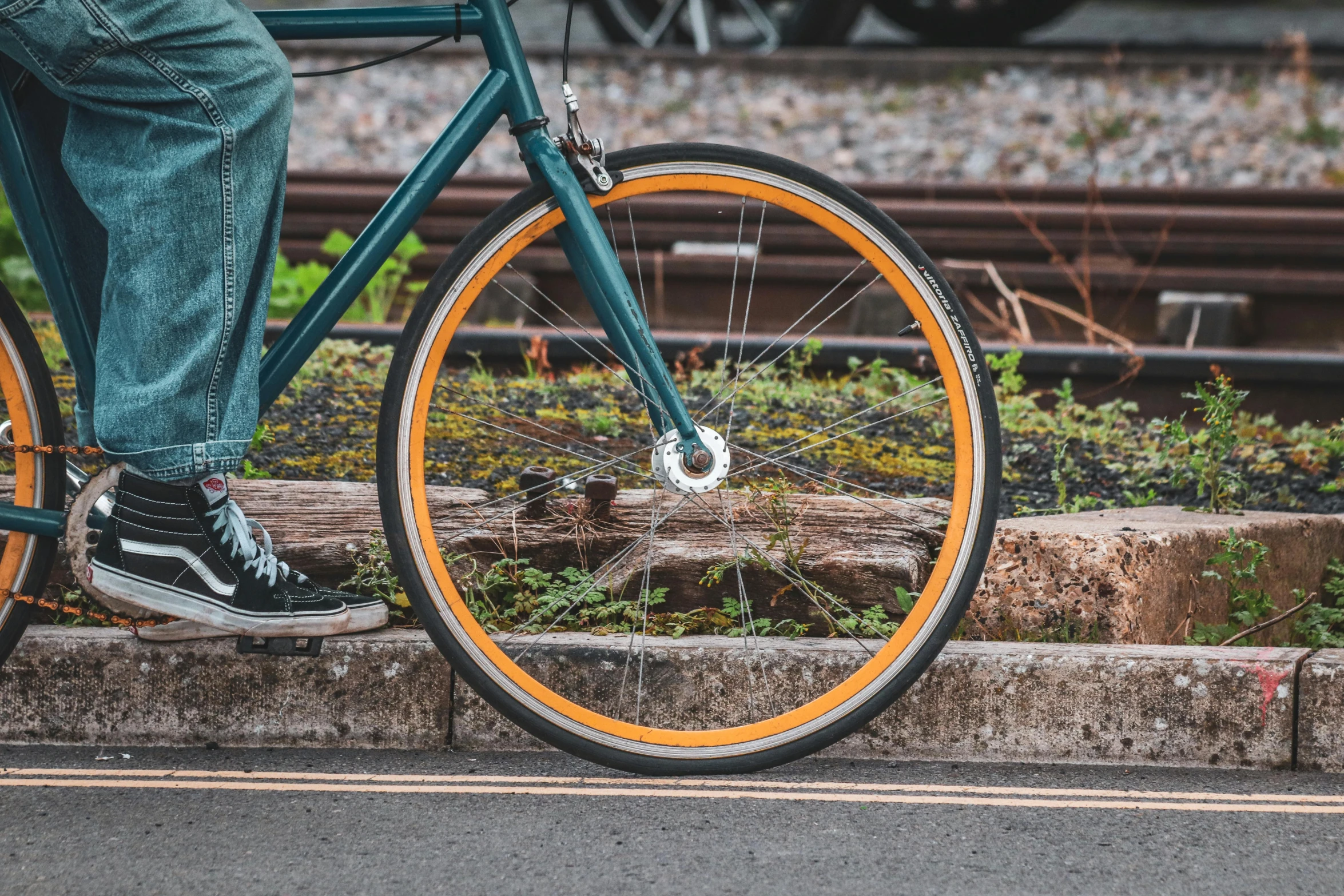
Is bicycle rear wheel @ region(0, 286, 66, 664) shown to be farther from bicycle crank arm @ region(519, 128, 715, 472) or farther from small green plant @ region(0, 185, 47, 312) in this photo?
small green plant @ region(0, 185, 47, 312)

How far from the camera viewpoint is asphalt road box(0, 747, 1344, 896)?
6.63ft

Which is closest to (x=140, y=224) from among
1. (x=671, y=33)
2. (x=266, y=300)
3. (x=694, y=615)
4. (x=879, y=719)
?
(x=266, y=300)

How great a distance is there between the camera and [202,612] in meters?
2.33

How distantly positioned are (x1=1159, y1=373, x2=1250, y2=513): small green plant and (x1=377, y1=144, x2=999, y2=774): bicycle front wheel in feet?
1.94

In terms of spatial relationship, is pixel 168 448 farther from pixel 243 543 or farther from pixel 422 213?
pixel 422 213

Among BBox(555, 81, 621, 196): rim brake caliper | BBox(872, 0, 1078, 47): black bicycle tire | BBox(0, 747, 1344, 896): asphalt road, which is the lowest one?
BBox(0, 747, 1344, 896): asphalt road

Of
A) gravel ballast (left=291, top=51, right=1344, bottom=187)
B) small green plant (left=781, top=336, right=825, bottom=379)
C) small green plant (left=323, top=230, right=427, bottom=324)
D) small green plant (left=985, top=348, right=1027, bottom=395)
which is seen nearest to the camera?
small green plant (left=985, top=348, right=1027, bottom=395)

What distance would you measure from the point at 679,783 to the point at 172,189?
137cm

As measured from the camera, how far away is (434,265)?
654 cm

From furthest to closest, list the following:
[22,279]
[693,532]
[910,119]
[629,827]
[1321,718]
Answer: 1. [910,119]
2. [22,279]
3. [693,532]
4. [1321,718]
5. [629,827]

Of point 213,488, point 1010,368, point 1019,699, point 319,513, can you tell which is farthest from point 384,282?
point 1019,699

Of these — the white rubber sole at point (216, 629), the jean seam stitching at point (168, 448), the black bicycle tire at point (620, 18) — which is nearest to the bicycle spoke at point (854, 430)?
the white rubber sole at point (216, 629)

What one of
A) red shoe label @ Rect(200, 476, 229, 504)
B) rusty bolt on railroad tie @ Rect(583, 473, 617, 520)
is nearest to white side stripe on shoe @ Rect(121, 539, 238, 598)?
red shoe label @ Rect(200, 476, 229, 504)

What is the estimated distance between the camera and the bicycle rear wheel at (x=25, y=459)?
7.75 ft
